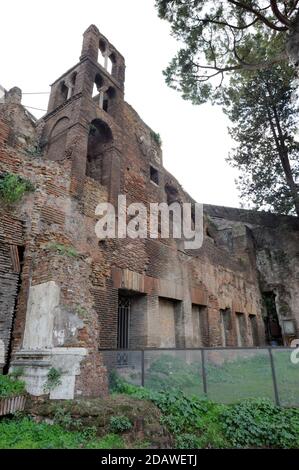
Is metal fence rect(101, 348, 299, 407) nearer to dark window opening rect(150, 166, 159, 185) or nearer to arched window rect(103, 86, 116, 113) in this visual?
dark window opening rect(150, 166, 159, 185)

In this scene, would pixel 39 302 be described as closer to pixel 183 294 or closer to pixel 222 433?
pixel 222 433

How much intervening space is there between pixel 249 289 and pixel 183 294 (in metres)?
8.06

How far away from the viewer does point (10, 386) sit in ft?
17.5

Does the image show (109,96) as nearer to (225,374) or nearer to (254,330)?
(225,374)

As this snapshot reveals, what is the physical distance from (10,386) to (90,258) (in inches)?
139

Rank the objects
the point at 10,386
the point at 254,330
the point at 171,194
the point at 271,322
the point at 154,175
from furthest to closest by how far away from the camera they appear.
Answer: the point at 271,322 < the point at 254,330 < the point at 171,194 < the point at 154,175 < the point at 10,386

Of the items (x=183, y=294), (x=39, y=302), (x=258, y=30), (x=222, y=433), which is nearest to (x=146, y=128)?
(x=258, y=30)

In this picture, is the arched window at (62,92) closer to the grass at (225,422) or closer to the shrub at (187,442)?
the grass at (225,422)

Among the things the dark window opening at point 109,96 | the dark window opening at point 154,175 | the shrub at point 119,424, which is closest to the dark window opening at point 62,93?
the dark window opening at point 109,96

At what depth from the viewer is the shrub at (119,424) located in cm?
475

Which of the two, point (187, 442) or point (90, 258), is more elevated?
point (90, 258)

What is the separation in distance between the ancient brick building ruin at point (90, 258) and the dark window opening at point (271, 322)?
2.47 m

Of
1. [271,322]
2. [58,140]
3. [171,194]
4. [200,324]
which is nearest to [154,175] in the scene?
[171,194]

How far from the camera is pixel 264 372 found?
635 centimetres
